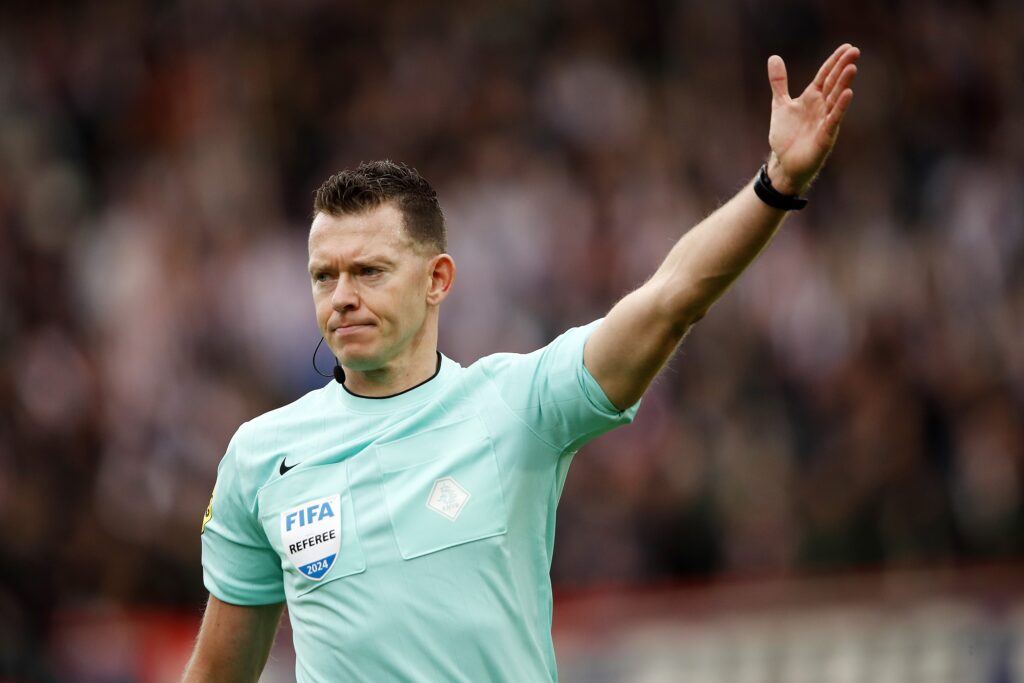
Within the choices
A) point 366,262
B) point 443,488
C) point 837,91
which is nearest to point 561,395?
point 443,488

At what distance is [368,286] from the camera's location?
4.41m

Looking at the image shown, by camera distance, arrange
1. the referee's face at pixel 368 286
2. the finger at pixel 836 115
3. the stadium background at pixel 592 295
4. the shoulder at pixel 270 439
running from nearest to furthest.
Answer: the finger at pixel 836 115, the referee's face at pixel 368 286, the shoulder at pixel 270 439, the stadium background at pixel 592 295

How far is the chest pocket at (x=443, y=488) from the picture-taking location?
4.27 metres

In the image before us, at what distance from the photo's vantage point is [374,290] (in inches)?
173

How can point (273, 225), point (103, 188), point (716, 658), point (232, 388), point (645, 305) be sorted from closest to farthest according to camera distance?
1. point (645, 305)
2. point (716, 658)
3. point (232, 388)
4. point (273, 225)
5. point (103, 188)

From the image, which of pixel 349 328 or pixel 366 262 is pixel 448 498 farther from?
pixel 366 262

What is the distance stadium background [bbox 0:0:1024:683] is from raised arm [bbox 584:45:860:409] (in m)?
6.31

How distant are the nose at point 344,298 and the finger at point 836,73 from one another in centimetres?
128

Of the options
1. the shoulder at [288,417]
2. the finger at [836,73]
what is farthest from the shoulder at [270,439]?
the finger at [836,73]

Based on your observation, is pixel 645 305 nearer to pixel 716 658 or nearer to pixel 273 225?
pixel 716 658

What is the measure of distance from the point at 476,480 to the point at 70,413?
351 inches

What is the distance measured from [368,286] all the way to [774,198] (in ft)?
3.61

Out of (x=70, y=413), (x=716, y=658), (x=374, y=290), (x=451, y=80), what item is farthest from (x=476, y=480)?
(x=451, y=80)

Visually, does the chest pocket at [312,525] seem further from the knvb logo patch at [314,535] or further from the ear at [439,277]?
the ear at [439,277]
